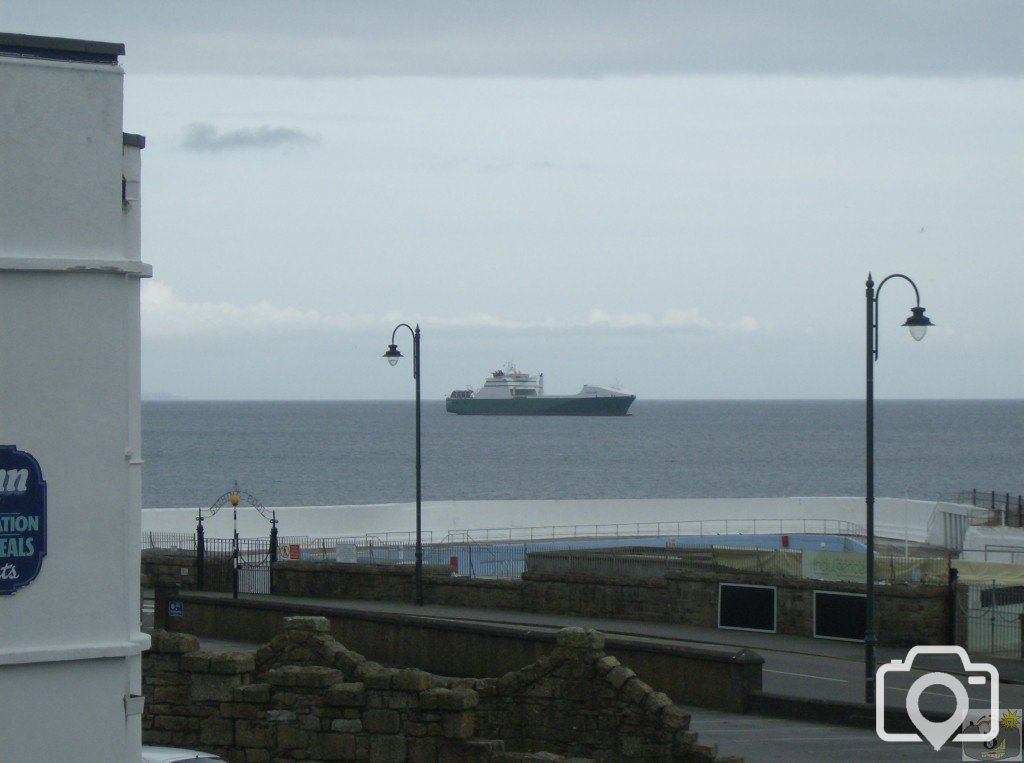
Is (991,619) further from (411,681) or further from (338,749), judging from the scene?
(338,749)

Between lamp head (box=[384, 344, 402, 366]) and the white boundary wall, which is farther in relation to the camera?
the white boundary wall

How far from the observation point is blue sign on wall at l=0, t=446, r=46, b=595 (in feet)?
23.6

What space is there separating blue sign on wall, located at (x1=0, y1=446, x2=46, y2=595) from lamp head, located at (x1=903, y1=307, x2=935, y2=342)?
14316 mm

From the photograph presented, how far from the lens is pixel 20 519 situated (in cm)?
721

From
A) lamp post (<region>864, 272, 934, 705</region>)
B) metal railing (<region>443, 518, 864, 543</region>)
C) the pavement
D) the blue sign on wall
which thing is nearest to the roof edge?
the blue sign on wall

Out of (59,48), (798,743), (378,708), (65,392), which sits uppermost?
(59,48)

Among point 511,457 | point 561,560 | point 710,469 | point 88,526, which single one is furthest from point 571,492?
point 88,526

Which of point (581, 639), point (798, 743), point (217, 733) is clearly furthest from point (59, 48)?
point (798, 743)

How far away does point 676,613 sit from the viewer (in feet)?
85.0

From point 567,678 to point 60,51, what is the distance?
898 cm

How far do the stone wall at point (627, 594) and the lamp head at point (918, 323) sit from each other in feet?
19.9

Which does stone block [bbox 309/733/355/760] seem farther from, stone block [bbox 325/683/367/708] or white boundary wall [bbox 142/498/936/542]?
white boundary wall [bbox 142/498/936/542]

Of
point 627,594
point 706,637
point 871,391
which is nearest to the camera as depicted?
point 871,391

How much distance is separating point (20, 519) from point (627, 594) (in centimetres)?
2003
